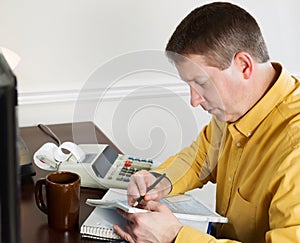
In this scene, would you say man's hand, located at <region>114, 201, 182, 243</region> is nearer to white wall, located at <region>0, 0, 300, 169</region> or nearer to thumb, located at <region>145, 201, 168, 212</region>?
thumb, located at <region>145, 201, 168, 212</region>

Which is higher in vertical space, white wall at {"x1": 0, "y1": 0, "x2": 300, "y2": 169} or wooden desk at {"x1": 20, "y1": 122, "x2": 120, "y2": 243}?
white wall at {"x1": 0, "y1": 0, "x2": 300, "y2": 169}

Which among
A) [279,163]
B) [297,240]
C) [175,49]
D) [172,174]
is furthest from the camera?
Result: [172,174]

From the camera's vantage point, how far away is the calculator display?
1376 mm

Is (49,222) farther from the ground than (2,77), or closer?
closer

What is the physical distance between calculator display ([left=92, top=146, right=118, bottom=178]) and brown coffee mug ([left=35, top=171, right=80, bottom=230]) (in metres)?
0.24

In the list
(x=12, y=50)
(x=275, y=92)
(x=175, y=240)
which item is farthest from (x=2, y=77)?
(x=12, y=50)

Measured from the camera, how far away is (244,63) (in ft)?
3.68

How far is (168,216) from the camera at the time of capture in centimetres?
106

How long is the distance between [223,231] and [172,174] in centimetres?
22

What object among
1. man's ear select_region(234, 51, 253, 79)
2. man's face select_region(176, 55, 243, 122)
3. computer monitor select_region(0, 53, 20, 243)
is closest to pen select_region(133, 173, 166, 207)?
man's face select_region(176, 55, 243, 122)

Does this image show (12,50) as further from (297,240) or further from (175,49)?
(297,240)

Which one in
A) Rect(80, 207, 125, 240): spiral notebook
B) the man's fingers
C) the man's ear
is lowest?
Rect(80, 207, 125, 240): spiral notebook

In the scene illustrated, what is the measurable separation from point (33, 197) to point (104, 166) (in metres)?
0.22

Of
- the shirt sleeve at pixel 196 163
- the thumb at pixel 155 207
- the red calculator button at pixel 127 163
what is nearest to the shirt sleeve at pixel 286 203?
the thumb at pixel 155 207
